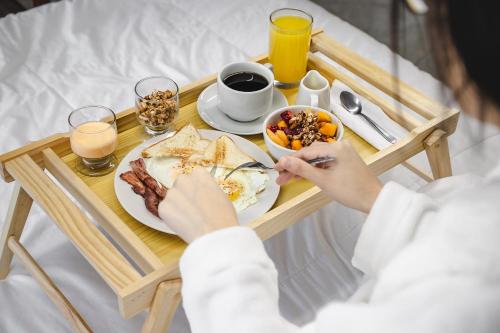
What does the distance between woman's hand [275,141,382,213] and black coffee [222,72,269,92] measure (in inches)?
12.7

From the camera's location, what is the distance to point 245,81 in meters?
1.29

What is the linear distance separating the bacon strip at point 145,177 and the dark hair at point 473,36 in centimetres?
59

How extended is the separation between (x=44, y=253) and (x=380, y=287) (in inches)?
39.7

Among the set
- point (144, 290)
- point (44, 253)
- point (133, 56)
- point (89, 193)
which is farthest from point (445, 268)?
point (133, 56)

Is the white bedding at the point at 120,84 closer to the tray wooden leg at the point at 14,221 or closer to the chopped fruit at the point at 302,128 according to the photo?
the tray wooden leg at the point at 14,221

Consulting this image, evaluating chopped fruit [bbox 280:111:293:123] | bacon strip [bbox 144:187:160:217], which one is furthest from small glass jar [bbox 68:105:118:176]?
chopped fruit [bbox 280:111:293:123]

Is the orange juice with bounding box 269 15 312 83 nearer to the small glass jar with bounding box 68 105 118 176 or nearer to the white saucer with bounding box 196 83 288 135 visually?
the white saucer with bounding box 196 83 288 135

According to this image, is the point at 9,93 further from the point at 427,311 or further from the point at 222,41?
the point at 427,311

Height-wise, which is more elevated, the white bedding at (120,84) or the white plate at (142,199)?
the white plate at (142,199)

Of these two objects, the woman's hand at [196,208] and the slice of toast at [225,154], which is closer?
the woman's hand at [196,208]

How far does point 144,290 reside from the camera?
92 centimetres

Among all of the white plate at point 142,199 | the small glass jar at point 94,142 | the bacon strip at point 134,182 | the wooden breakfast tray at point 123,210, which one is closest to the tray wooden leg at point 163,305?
the wooden breakfast tray at point 123,210

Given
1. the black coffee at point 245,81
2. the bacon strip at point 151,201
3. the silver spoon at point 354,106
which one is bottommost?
the silver spoon at point 354,106

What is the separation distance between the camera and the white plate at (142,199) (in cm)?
105
